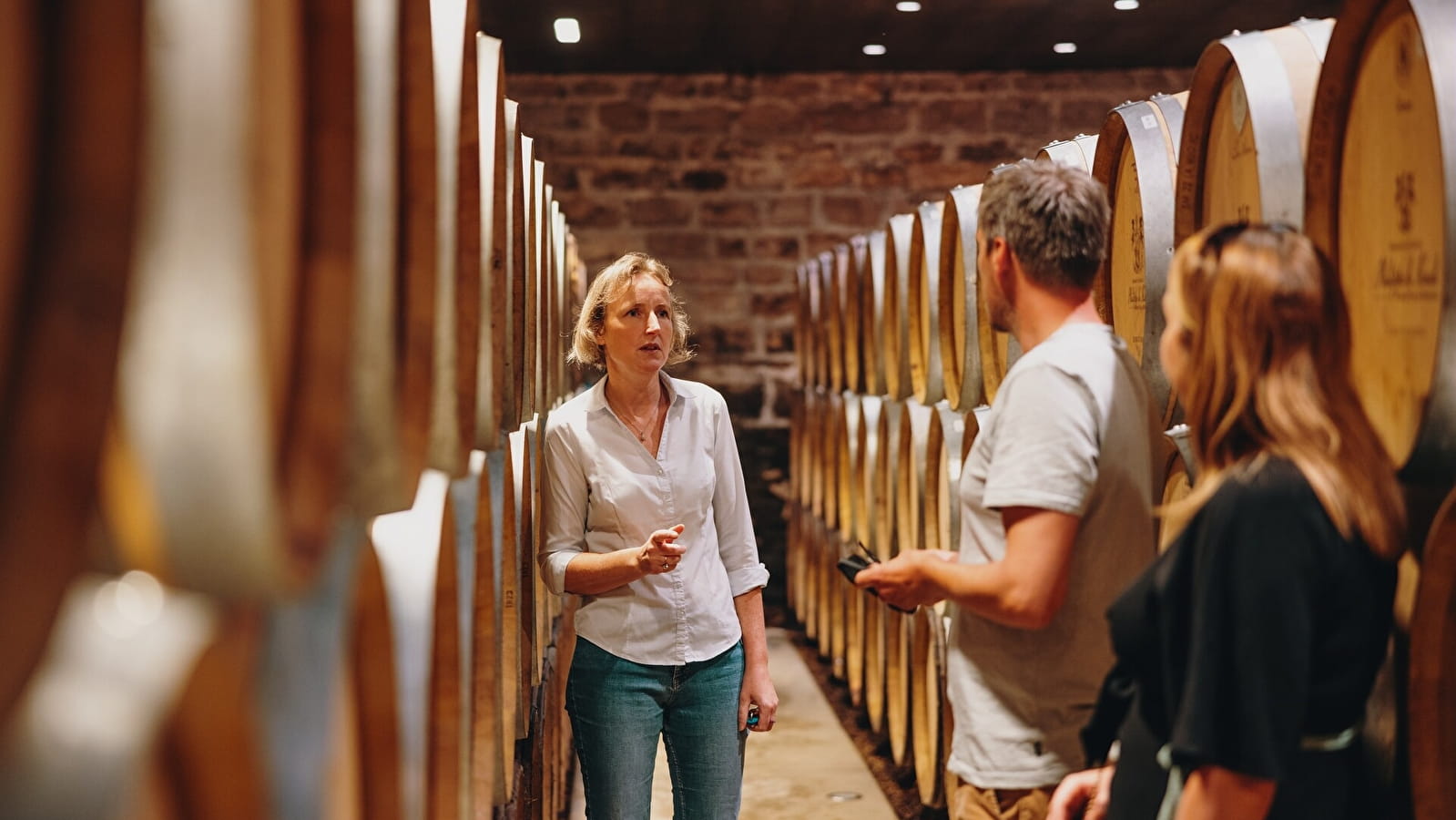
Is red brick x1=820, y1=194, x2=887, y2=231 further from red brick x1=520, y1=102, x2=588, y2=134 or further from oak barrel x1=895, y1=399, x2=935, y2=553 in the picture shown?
oak barrel x1=895, y1=399, x2=935, y2=553

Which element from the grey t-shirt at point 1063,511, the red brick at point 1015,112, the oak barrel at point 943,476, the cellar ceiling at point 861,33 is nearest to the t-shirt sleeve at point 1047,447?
the grey t-shirt at point 1063,511

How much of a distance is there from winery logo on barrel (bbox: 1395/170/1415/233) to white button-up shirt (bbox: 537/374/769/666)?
54.2 inches

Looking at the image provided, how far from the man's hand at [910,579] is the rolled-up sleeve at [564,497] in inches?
36.2

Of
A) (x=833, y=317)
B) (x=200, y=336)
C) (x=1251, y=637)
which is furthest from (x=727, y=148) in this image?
(x=200, y=336)

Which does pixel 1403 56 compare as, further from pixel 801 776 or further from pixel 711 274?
pixel 711 274

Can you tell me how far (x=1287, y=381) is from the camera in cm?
122

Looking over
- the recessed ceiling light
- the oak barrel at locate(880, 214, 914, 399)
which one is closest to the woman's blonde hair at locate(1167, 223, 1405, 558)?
the oak barrel at locate(880, 214, 914, 399)

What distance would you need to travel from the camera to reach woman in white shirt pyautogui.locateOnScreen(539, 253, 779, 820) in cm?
247

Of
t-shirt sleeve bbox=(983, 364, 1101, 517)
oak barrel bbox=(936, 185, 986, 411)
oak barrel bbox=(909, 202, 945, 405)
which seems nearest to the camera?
t-shirt sleeve bbox=(983, 364, 1101, 517)

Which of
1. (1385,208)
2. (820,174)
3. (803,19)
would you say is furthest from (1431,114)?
(820,174)

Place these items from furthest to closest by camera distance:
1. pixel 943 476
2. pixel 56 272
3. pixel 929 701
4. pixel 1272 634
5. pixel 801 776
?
pixel 801 776, pixel 929 701, pixel 943 476, pixel 1272 634, pixel 56 272

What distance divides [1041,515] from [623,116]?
276 inches

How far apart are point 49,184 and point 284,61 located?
164mm

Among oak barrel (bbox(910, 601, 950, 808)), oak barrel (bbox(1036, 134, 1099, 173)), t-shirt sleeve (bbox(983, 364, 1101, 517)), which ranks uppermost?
oak barrel (bbox(1036, 134, 1099, 173))
